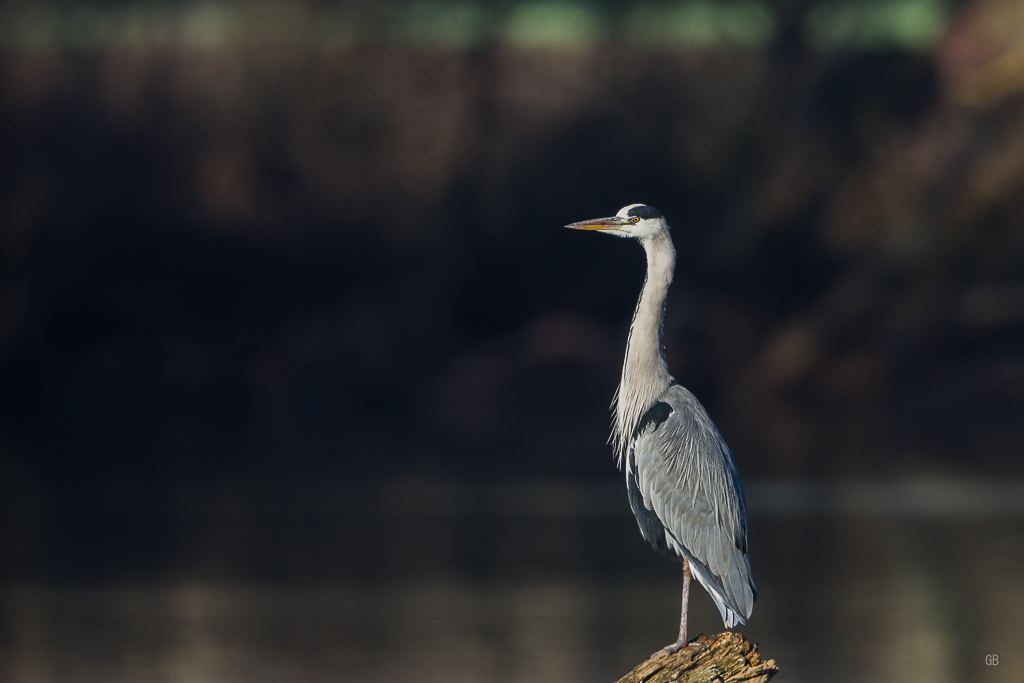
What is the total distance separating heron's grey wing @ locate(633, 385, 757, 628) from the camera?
235 inches

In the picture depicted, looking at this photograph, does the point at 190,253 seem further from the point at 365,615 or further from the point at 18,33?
the point at 365,615

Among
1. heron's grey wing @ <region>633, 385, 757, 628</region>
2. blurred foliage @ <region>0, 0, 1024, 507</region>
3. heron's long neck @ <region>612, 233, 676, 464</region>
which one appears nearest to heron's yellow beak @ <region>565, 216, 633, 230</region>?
heron's long neck @ <region>612, 233, 676, 464</region>

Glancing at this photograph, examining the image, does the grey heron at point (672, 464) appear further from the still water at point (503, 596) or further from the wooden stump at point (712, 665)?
the still water at point (503, 596)

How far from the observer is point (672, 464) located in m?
6.14

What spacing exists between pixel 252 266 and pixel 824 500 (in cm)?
1618

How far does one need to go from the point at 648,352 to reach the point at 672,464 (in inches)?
21.0

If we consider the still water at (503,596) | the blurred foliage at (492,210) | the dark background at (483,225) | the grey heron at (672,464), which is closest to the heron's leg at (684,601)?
the grey heron at (672,464)

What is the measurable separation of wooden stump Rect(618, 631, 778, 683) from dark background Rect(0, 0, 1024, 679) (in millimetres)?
12896

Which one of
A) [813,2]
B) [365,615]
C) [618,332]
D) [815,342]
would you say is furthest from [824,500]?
[813,2]

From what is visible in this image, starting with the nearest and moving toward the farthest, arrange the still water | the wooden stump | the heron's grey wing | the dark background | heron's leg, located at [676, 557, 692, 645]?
the wooden stump → heron's leg, located at [676, 557, 692, 645] → the heron's grey wing → the still water → the dark background

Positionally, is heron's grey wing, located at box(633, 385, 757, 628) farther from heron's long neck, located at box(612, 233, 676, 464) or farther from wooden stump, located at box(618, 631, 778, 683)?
wooden stump, located at box(618, 631, 778, 683)

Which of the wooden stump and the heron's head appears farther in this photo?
the heron's head

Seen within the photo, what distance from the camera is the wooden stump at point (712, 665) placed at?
5363 millimetres

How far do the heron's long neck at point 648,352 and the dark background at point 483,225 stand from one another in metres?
11.9
